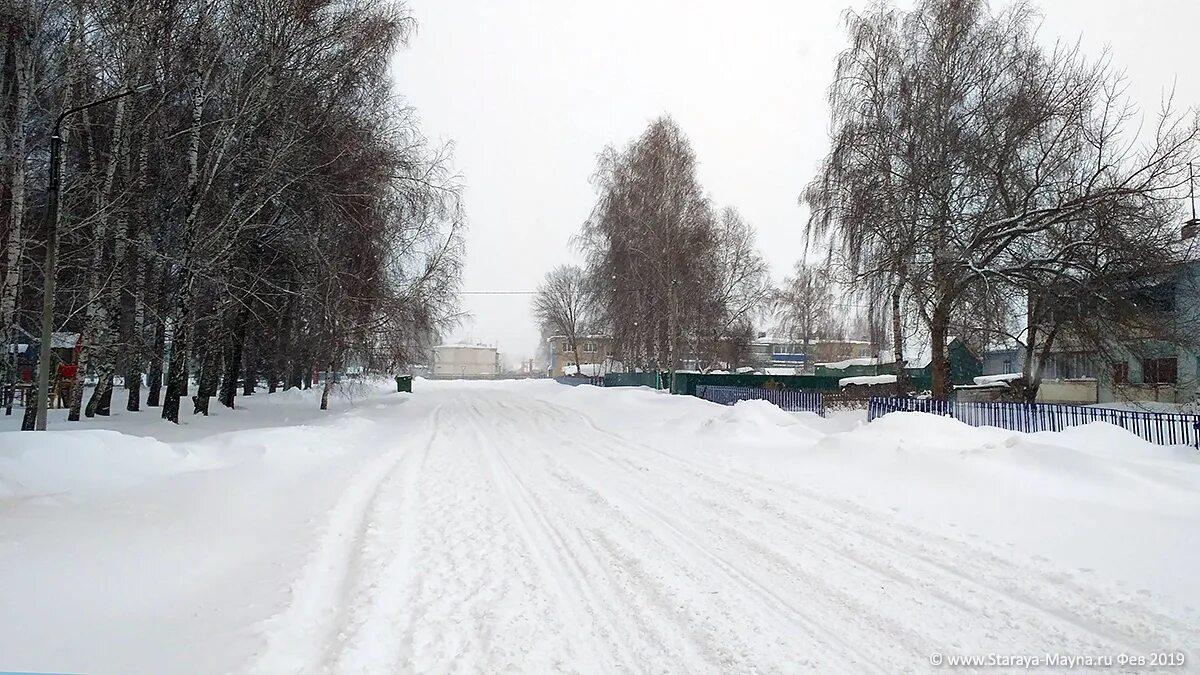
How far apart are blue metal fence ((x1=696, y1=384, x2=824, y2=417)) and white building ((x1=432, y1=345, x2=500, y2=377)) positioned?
317 feet

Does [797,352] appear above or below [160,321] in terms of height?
above

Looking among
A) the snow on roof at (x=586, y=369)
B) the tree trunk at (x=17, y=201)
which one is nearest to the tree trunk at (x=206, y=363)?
the tree trunk at (x=17, y=201)

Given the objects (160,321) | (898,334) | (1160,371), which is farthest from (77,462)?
(1160,371)

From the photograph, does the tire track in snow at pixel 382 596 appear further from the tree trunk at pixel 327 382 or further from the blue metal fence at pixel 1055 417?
the tree trunk at pixel 327 382

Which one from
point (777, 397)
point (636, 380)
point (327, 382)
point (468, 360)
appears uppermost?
point (468, 360)

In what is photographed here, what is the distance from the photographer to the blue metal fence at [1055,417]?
40.7 ft

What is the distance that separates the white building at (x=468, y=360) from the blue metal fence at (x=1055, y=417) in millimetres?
105332

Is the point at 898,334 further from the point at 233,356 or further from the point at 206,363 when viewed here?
the point at 233,356

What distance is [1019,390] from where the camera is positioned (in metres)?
24.7

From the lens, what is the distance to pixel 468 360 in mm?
125375

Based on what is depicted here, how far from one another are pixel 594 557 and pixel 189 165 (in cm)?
1353

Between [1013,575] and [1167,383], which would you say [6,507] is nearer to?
[1013,575]

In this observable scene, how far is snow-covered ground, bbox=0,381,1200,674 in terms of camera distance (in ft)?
12.9

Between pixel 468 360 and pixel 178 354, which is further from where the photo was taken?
pixel 468 360
